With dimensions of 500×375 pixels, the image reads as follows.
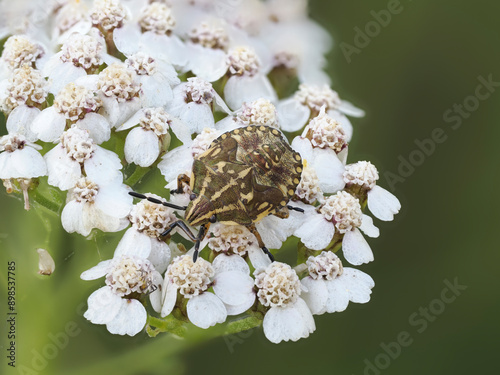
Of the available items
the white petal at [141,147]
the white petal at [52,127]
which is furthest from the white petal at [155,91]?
the white petal at [52,127]

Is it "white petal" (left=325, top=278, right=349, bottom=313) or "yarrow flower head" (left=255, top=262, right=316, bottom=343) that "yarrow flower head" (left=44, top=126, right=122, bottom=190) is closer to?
"yarrow flower head" (left=255, top=262, right=316, bottom=343)

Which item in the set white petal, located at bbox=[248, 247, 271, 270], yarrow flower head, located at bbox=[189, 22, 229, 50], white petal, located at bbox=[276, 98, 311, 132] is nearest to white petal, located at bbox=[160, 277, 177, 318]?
white petal, located at bbox=[248, 247, 271, 270]

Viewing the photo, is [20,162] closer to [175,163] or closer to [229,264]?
A: [175,163]

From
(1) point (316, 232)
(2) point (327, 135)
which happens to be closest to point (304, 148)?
(2) point (327, 135)

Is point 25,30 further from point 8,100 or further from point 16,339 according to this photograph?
point 16,339

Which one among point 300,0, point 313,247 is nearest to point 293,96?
point 300,0

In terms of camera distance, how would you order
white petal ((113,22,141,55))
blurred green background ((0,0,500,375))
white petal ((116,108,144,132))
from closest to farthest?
white petal ((116,108,144,132))
blurred green background ((0,0,500,375))
white petal ((113,22,141,55))

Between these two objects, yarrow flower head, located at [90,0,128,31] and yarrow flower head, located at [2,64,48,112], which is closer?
yarrow flower head, located at [2,64,48,112]
